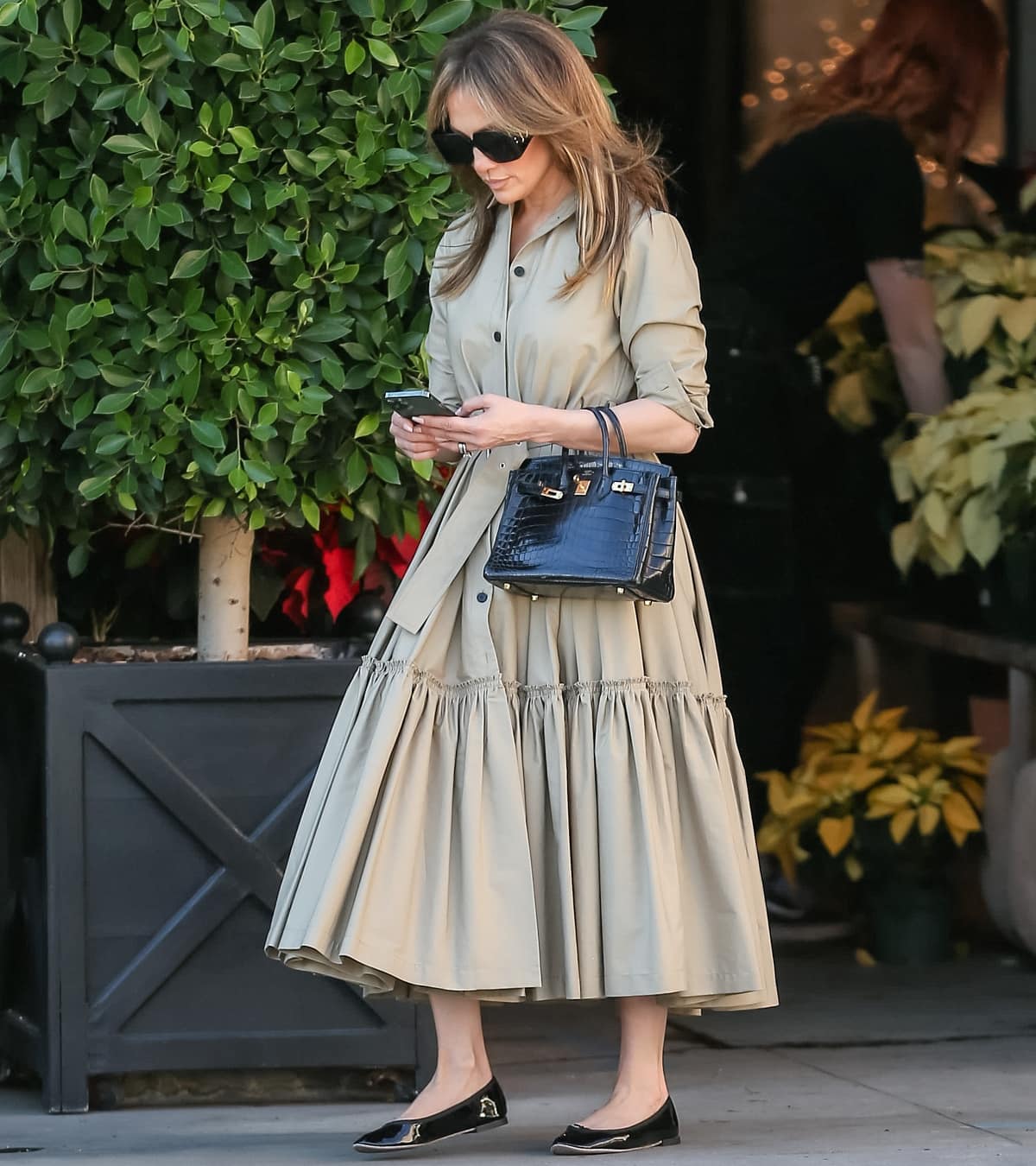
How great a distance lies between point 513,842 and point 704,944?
35 centimetres

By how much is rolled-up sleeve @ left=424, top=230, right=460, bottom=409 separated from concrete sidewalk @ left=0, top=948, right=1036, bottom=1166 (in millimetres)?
1239

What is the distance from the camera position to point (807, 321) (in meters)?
5.54

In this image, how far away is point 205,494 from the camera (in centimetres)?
376

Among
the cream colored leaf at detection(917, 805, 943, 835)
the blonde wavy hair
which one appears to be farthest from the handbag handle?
the cream colored leaf at detection(917, 805, 943, 835)

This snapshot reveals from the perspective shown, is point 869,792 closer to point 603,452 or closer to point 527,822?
point 527,822

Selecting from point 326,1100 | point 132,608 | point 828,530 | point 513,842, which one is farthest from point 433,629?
point 828,530

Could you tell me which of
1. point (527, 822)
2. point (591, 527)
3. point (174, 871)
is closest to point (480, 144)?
point (591, 527)

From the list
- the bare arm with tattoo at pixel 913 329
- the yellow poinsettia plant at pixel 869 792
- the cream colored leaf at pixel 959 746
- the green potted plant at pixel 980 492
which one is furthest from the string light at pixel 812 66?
the cream colored leaf at pixel 959 746

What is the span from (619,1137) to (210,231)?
165 centimetres

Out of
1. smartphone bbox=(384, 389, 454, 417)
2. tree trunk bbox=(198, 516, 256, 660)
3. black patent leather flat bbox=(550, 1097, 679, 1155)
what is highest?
smartphone bbox=(384, 389, 454, 417)

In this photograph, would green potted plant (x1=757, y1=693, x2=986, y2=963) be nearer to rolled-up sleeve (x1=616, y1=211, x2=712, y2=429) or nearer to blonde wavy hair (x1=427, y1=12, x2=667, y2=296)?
rolled-up sleeve (x1=616, y1=211, x2=712, y2=429)

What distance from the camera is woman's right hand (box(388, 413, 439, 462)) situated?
324 centimetres

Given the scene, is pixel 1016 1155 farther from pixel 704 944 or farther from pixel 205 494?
pixel 205 494

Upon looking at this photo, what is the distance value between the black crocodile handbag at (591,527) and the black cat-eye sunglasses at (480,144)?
415 millimetres
